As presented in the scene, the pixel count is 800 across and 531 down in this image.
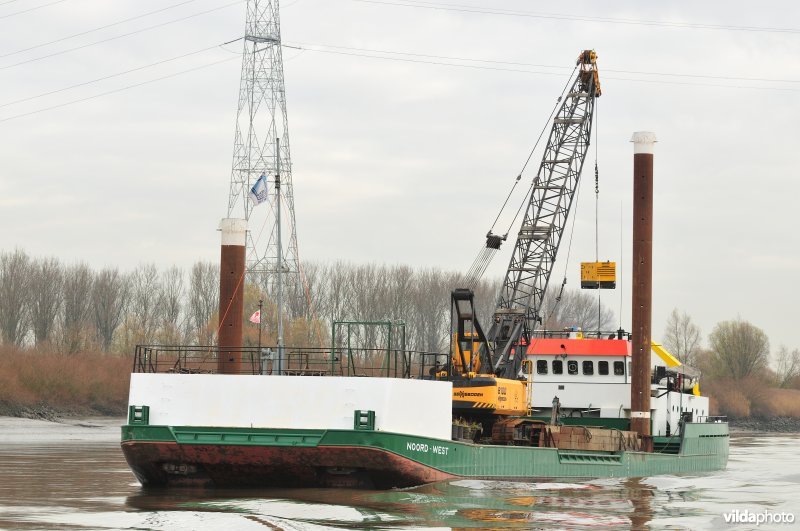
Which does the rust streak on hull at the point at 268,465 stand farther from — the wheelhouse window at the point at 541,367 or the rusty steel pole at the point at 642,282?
the wheelhouse window at the point at 541,367

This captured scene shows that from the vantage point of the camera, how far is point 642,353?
120 ft

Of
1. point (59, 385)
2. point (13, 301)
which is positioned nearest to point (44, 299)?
point (13, 301)

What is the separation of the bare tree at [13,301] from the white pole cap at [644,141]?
6892 centimetres

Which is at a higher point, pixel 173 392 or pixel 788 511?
pixel 173 392

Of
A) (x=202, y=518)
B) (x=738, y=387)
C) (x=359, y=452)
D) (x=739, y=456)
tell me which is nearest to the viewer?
(x=202, y=518)

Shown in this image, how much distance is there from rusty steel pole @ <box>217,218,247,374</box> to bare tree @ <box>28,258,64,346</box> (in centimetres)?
6740

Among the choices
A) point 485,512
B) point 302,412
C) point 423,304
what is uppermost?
A: point 423,304

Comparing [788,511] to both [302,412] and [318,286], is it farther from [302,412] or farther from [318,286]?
[318,286]

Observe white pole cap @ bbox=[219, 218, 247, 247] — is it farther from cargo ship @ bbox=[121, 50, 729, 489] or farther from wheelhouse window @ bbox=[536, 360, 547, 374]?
wheelhouse window @ bbox=[536, 360, 547, 374]

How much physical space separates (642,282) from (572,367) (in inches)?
173

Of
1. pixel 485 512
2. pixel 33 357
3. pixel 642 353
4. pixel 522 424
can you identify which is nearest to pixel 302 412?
pixel 485 512

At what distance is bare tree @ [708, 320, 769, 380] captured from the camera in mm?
126500

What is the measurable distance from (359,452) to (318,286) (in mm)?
76928

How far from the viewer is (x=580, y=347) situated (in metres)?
39.9
